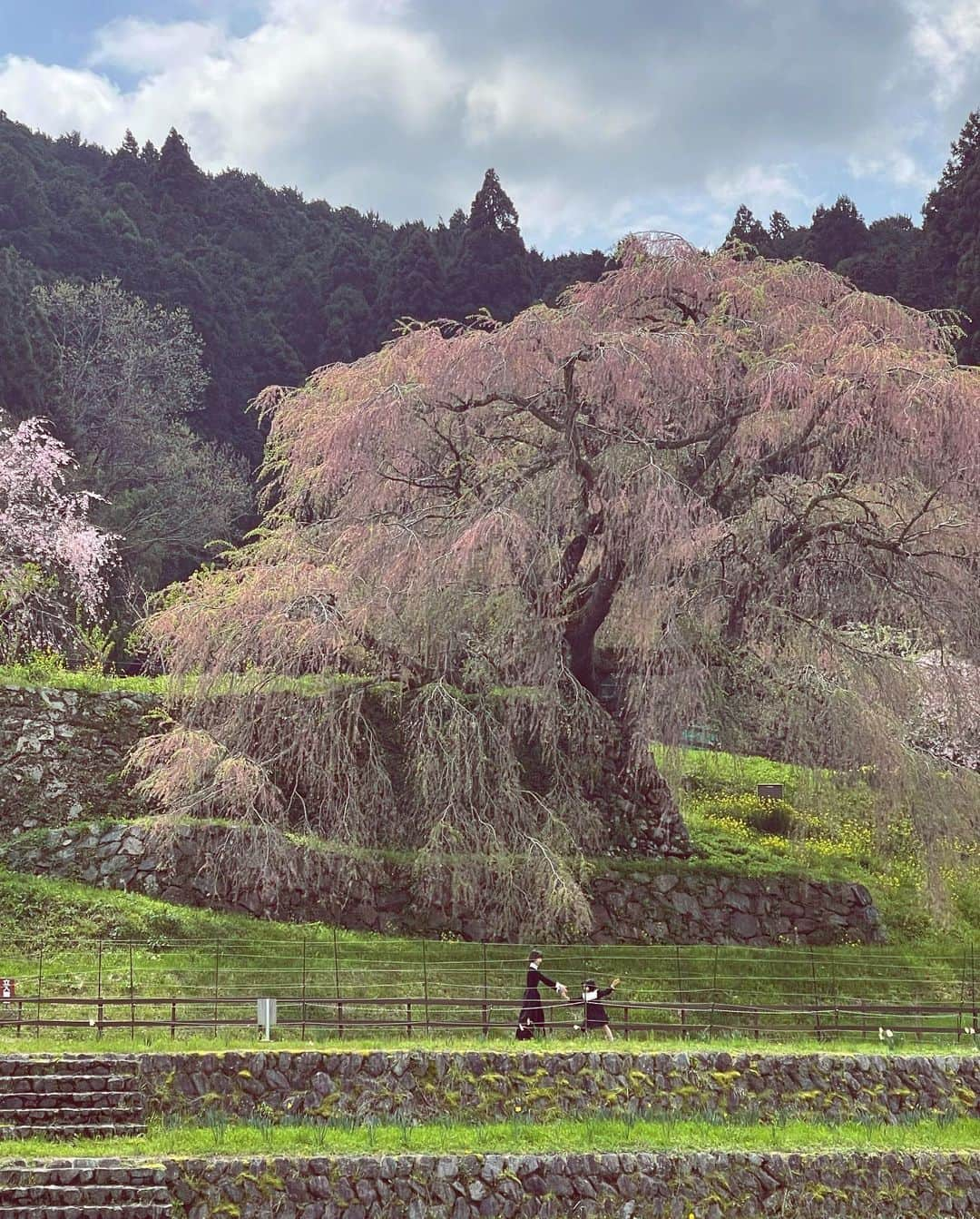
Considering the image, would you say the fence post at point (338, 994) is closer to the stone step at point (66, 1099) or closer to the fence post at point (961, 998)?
the stone step at point (66, 1099)

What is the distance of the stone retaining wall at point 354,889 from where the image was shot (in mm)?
18422

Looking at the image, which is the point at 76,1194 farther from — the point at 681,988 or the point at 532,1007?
the point at 681,988

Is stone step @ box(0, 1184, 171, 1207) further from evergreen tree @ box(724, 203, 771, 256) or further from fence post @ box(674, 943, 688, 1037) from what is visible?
evergreen tree @ box(724, 203, 771, 256)

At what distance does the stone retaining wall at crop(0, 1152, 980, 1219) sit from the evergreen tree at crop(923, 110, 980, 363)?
2782 centimetres

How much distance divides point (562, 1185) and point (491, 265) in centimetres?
3887

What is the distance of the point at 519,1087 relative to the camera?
44.2ft

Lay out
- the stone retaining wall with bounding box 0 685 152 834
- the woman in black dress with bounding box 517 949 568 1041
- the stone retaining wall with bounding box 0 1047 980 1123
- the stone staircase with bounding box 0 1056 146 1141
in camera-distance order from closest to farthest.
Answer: the stone staircase with bounding box 0 1056 146 1141 < the stone retaining wall with bounding box 0 1047 980 1123 < the woman in black dress with bounding box 517 949 568 1041 < the stone retaining wall with bounding box 0 685 152 834

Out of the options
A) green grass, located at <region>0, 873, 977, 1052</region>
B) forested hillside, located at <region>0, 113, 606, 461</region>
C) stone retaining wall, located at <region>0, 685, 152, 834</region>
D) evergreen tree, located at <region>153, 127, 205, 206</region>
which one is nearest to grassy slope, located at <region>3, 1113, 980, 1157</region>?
green grass, located at <region>0, 873, 977, 1052</region>

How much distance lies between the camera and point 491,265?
4797 cm

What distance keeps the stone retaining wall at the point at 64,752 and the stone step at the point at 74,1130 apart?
805 cm

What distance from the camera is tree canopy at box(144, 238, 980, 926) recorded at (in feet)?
59.4

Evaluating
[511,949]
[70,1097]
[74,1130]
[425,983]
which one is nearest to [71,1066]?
[70,1097]

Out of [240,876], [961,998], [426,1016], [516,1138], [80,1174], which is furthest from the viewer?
[961,998]

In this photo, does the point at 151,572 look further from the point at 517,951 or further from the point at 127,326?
the point at 517,951
